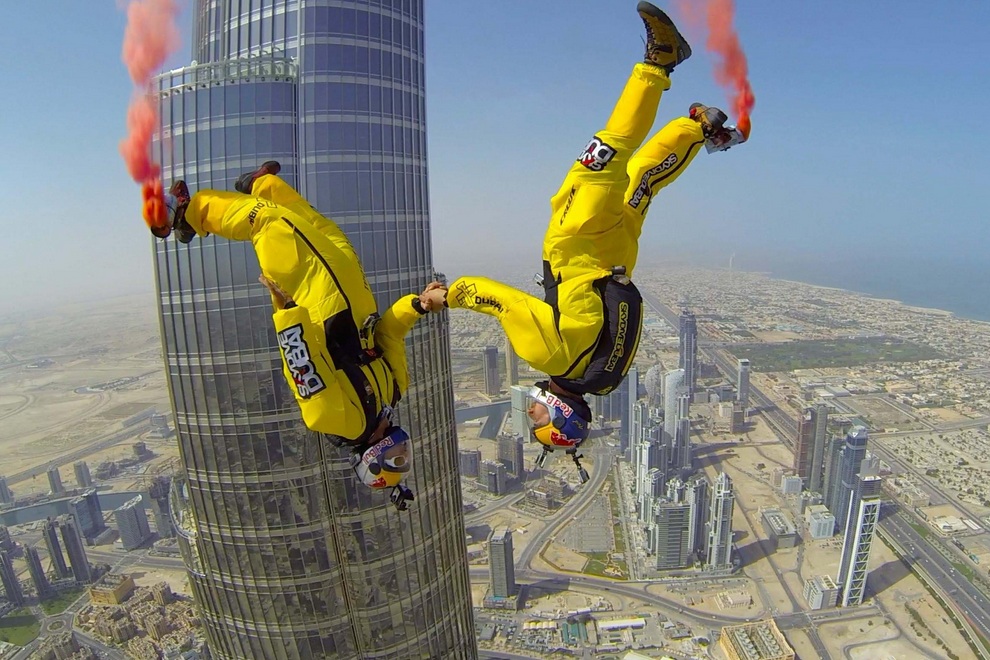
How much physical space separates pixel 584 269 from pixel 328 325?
263cm

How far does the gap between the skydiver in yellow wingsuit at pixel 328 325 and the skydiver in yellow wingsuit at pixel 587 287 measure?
34.8 inches

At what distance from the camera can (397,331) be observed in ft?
18.7

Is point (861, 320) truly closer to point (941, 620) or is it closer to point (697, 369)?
point (697, 369)

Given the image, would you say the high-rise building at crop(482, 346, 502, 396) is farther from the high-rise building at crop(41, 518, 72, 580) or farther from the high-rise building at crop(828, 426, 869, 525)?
the high-rise building at crop(41, 518, 72, 580)

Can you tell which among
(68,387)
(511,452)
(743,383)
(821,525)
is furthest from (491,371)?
(68,387)

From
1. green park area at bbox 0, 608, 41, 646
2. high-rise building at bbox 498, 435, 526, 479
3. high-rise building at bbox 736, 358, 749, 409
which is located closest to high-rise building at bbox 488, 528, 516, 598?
high-rise building at bbox 498, 435, 526, 479

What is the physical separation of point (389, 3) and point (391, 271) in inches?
265

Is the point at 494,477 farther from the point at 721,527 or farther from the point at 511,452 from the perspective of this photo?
the point at 721,527

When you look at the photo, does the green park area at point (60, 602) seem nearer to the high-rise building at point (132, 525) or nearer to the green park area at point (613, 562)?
the high-rise building at point (132, 525)

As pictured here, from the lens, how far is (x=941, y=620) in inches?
1313

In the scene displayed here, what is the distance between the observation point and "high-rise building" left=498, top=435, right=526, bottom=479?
5234 centimetres

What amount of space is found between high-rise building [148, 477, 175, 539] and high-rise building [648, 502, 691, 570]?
135 ft

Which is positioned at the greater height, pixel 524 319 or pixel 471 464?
pixel 524 319

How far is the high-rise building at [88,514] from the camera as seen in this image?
45688 mm
